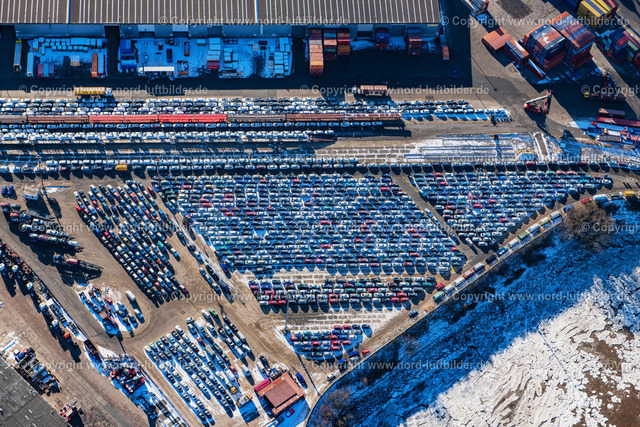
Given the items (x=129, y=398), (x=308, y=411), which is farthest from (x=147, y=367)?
(x=308, y=411)

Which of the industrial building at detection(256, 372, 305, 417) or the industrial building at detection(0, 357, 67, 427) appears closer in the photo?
the industrial building at detection(0, 357, 67, 427)

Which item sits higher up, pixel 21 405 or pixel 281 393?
pixel 281 393

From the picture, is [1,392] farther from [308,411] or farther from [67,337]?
[308,411]

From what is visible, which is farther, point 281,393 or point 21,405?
point 281,393

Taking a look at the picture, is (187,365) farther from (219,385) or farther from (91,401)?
(91,401)

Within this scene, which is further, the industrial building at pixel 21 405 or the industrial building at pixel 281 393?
the industrial building at pixel 281 393

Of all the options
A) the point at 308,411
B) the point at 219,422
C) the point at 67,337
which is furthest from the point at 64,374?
the point at 308,411

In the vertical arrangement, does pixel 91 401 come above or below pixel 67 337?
below
